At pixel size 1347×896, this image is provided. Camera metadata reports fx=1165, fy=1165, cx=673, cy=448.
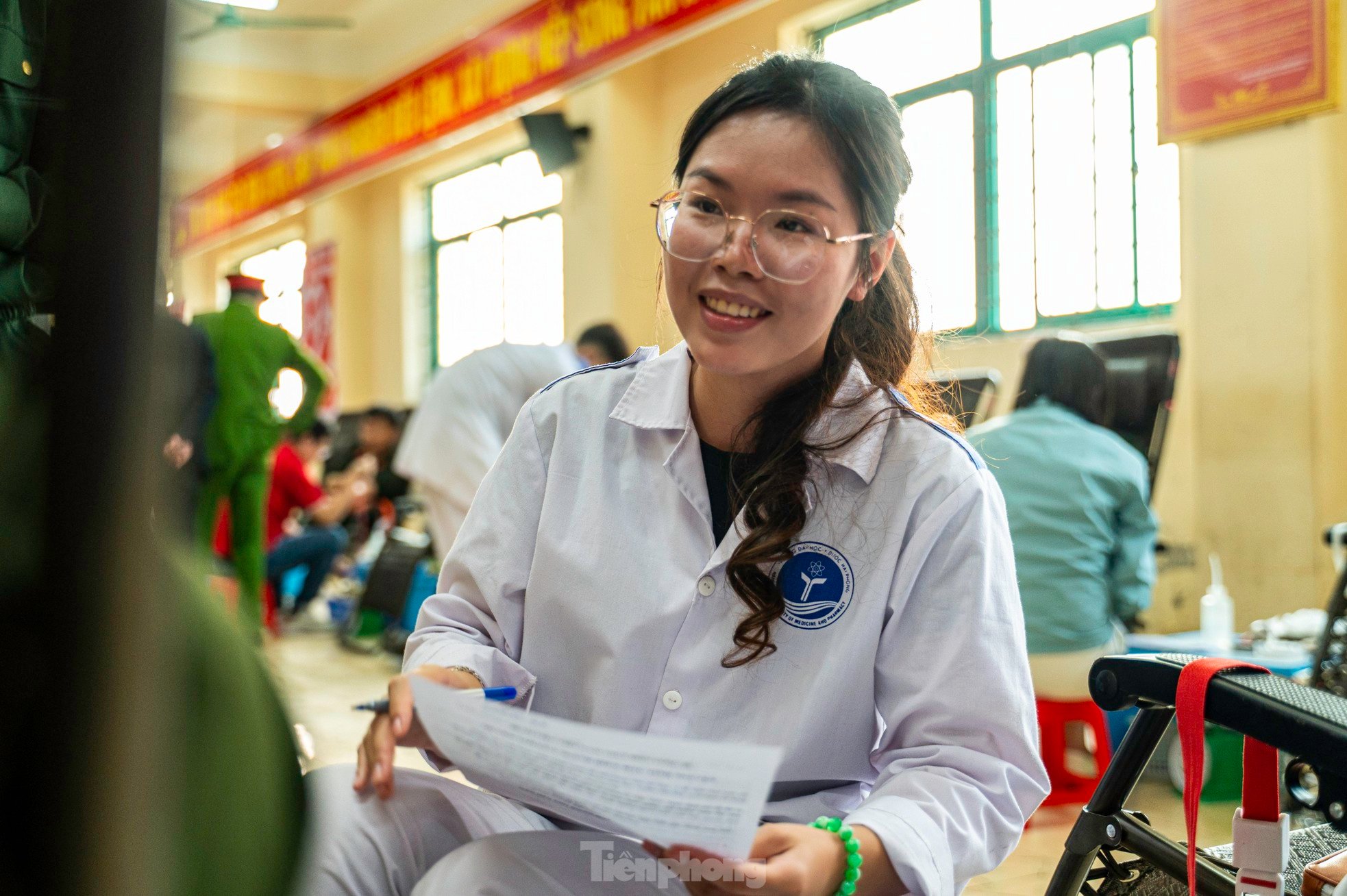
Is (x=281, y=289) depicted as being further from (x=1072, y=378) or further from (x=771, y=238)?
(x=1072, y=378)

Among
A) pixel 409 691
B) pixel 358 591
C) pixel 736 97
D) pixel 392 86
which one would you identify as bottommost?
pixel 358 591

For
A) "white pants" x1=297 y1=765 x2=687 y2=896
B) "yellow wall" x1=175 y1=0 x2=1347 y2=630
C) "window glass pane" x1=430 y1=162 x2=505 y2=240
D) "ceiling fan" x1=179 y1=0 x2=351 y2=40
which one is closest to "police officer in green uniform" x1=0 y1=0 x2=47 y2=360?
"ceiling fan" x1=179 y1=0 x2=351 y2=40

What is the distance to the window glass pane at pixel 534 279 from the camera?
8.05m

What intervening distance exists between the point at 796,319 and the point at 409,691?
0.49 m

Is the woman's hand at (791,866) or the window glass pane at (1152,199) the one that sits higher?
the window glass pane at (1152,199)

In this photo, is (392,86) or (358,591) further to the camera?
(392,86)

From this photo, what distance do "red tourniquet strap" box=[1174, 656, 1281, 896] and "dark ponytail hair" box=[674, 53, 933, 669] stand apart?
1.12 feet

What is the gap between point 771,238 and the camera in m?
1.06

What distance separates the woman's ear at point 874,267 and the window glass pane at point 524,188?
697 centimetres

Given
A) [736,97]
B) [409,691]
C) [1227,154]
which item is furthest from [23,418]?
[1227,154]

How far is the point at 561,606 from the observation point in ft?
3.47

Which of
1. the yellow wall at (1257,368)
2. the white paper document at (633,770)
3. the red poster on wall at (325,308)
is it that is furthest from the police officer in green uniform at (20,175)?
→ the red poster on wall at (325,308)

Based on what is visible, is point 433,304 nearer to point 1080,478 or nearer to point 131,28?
point 1080,478

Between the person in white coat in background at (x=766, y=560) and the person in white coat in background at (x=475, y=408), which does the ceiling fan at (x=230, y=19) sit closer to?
the person in white coat in background at (x=766, y=560)
